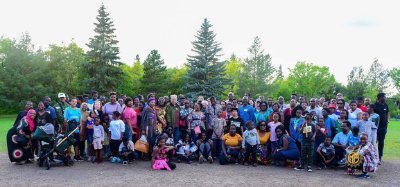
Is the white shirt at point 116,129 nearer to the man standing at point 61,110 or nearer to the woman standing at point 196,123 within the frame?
the man standing at point 61,110

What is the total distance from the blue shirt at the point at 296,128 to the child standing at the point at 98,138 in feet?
17.8

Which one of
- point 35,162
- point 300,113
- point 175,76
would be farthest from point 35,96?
point 300,113

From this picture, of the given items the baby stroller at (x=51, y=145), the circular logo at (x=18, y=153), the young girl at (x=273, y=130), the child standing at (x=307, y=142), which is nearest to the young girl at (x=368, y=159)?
the child standing at (x=307, y=142)

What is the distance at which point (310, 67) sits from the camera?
5672 centimetres

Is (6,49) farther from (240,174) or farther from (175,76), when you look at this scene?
(240,174)

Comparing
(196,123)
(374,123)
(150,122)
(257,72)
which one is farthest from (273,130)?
(257,72)

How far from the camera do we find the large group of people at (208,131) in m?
9.97

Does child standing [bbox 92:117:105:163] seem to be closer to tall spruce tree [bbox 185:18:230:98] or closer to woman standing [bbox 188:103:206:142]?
woman standing [bbox 188:103:206:142]

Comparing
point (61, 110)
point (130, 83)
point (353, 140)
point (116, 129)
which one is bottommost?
point (353, 140)

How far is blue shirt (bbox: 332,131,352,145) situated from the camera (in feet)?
33.0

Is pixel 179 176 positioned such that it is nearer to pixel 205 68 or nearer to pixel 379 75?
pixel 205 68

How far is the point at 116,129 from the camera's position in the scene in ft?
33.3

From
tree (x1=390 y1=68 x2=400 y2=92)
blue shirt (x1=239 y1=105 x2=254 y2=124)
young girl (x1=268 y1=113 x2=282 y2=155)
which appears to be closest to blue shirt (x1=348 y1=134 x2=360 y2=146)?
young girl (x1=268 y1=113 x2=282 y2=155)

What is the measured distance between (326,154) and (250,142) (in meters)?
2.12
